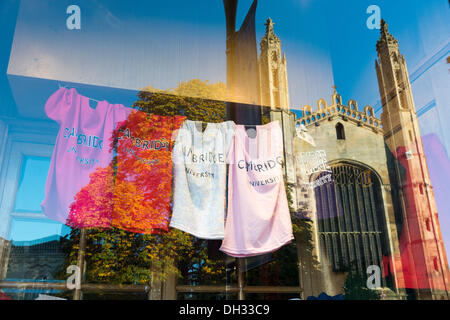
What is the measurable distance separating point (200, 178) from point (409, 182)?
142 inches

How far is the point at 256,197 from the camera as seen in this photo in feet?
17.6

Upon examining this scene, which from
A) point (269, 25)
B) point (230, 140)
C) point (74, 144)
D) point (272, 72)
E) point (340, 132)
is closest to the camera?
point (74, 144)

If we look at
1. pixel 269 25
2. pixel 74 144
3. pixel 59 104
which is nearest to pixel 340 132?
pixel 269 25

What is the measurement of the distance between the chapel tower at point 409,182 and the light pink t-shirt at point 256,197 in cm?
213

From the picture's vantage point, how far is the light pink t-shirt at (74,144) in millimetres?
4793

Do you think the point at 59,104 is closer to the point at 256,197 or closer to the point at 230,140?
the point at 230,140

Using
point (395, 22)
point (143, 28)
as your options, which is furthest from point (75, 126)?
point (395, 22)

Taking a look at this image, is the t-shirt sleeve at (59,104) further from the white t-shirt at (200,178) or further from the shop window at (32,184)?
the white t-shirt at (200,178)

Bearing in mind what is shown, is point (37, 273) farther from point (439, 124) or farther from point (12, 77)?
point (439, 124)

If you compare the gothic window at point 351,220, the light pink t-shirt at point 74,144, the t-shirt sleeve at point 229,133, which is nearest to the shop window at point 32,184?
the light pink t-shirt at point 74,144

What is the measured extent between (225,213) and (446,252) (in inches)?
125

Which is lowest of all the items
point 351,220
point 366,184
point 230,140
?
point 351,220
